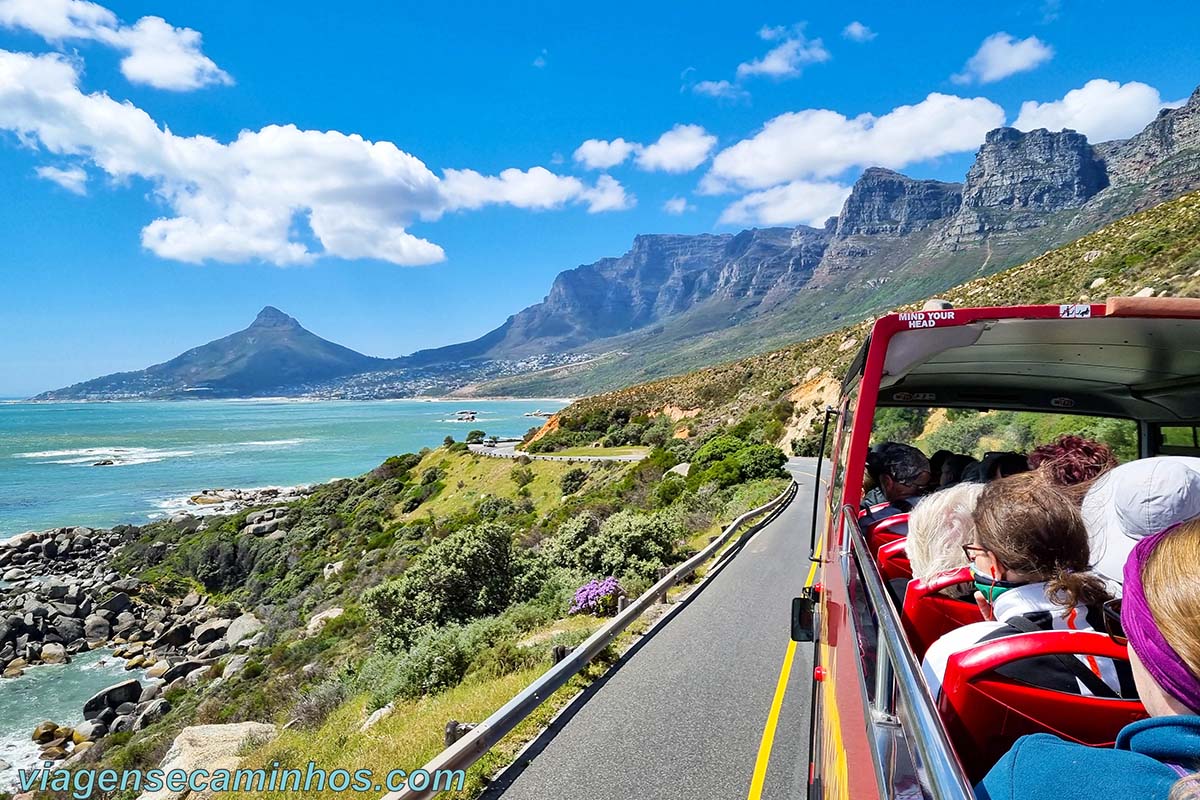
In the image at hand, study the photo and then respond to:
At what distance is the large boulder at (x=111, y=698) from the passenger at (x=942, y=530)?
22940mm

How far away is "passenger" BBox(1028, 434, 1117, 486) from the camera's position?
3.28 meters

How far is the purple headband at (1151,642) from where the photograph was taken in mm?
1086

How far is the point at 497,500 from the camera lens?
122 feet

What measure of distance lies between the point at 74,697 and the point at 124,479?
216 feet

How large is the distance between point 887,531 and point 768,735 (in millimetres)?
2791

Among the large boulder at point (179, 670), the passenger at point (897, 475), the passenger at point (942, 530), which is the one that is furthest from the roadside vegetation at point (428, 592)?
the passenger at point (942, 530)

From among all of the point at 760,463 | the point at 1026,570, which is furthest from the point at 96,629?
the point at 1026,570

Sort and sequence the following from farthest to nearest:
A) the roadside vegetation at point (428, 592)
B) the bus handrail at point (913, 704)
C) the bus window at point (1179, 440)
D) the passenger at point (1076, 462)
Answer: the roadside vegetation at point (428, 592), the bus window at point (1179, 440), the passenger at point (1076, 462), the bus handrail at point (913, 704)

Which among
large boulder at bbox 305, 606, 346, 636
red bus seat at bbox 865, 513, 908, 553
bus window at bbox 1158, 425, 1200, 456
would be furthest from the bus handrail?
large boulder at bbox 305, 606, 346, 636

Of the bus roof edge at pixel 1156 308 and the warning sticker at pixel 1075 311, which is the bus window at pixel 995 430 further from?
the bus roof edge at pixel 1156 308

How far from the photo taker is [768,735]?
6.02 metres

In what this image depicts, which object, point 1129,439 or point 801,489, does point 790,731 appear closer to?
point 1129,439

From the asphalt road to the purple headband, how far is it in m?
4.62

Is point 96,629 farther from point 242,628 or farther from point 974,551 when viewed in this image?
point 974,551
